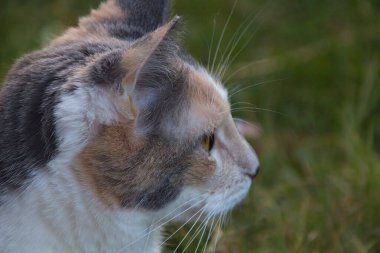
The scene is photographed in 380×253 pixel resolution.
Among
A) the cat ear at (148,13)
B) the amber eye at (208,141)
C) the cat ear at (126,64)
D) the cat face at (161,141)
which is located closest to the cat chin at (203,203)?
the cat face at (161,141)

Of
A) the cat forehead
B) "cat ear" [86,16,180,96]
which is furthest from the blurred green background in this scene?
"cat ear" [86,16,180,96]

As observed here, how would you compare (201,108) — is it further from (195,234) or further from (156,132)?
(195,234)

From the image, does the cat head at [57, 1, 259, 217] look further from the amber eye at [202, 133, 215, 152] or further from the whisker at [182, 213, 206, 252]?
the whisker at [182, 213, 206, 252]

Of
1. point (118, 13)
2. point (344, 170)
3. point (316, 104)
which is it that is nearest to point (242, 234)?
point (344, 170)

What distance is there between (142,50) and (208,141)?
1.31 feet

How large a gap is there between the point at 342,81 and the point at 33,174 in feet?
7.06

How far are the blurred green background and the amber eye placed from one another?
501 millimetres

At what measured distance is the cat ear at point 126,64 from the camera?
1.80 meters

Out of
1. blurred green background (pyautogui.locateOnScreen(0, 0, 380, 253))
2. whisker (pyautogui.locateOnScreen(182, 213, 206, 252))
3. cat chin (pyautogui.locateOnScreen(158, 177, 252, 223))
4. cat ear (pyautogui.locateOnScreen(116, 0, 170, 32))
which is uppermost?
cat ear (pyautogui.locateOnScreen(116, 0, 170, 32))

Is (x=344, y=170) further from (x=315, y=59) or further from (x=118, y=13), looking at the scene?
(x=118, y=13)

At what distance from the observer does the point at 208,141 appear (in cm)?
211

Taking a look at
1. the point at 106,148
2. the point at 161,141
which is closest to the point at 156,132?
the point at 161,141

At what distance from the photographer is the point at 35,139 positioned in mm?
1960

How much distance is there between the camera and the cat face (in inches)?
74.7
